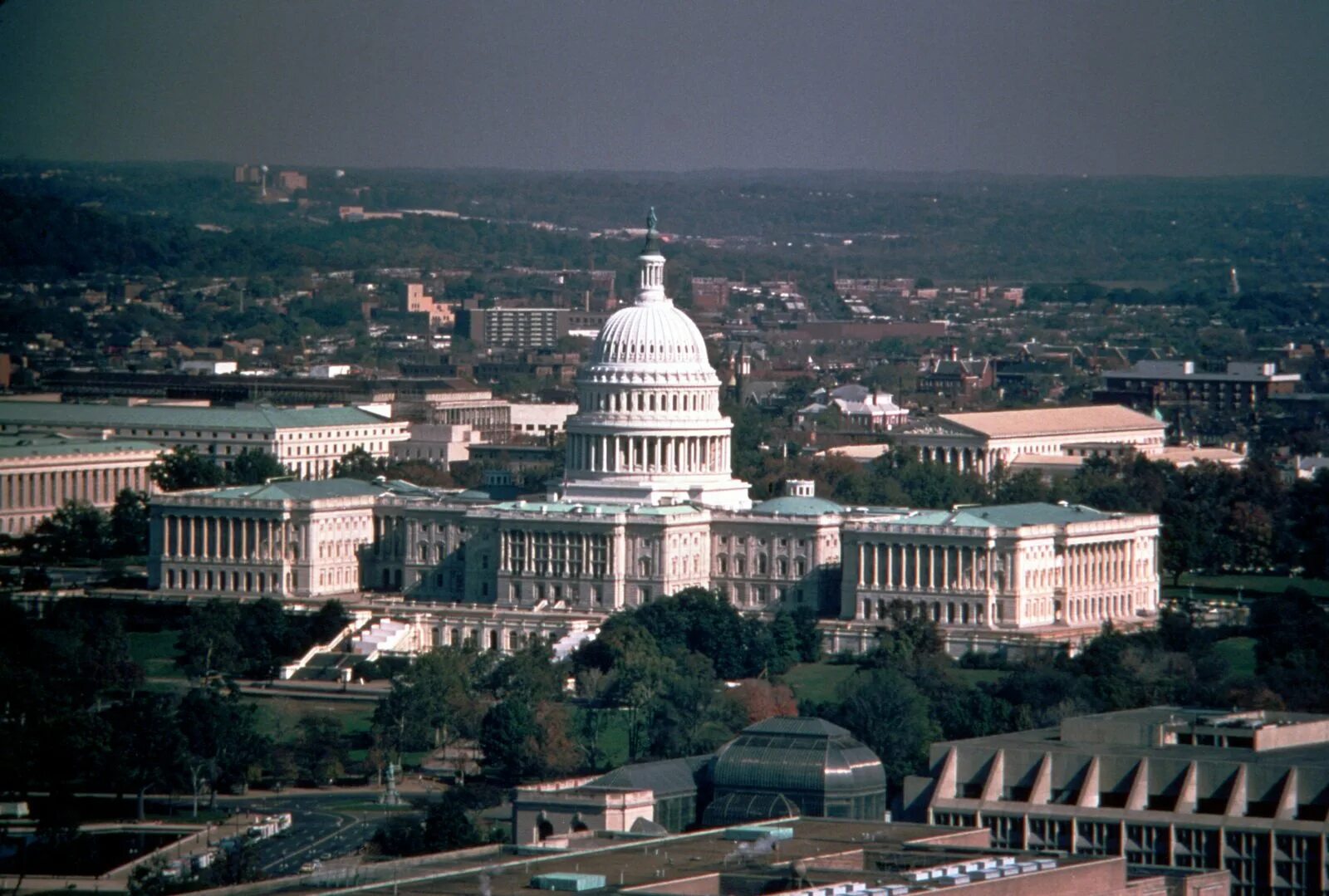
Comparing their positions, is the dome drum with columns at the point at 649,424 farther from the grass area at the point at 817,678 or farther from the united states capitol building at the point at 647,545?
the grass area at the point at 817,678

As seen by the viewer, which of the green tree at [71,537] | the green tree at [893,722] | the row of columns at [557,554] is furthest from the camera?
the green tree at [71,537]

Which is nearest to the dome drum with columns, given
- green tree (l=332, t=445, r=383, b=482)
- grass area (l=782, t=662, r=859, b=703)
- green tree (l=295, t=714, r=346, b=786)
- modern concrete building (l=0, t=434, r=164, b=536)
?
green tree (l=332, t=445, r=383, b=482)

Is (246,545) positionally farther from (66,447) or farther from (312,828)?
(312,828)

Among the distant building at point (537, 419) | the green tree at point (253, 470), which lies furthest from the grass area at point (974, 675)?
the distant building at point (537, 419)

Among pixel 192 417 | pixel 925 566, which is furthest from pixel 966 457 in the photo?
pixel 925 566

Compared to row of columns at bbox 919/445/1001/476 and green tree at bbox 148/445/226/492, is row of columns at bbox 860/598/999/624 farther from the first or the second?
row of columns at bbox 919/445/1001/476

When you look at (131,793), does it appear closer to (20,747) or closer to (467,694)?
(20,747)
